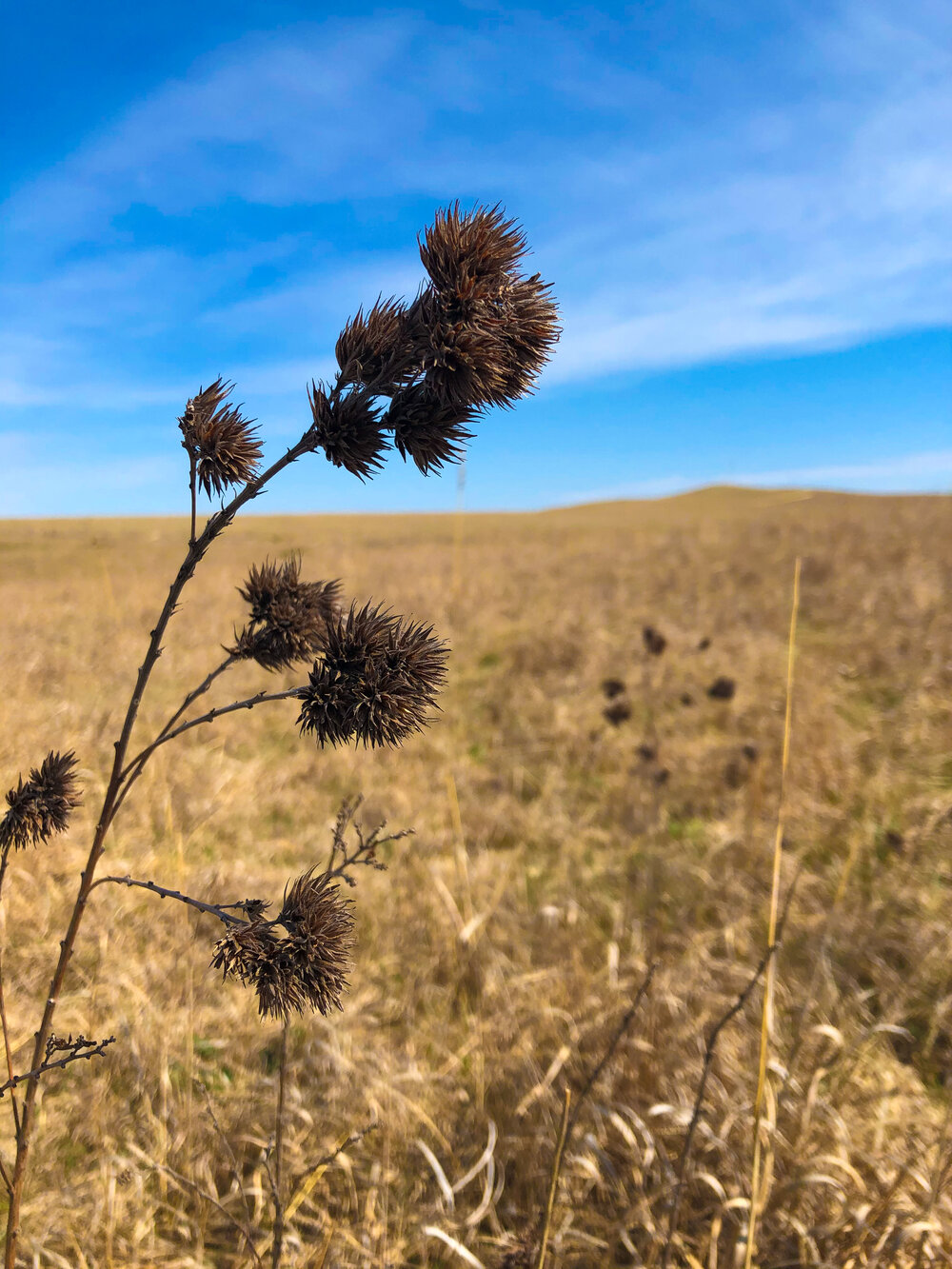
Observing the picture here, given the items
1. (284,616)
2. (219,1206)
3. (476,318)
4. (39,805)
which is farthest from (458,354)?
(219,1206)

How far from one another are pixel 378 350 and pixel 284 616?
59 cm

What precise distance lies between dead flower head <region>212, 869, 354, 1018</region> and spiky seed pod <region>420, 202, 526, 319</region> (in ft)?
3.45

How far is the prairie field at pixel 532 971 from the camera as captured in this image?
8.65 ft

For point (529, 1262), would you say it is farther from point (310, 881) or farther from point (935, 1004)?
point (935, 1004)

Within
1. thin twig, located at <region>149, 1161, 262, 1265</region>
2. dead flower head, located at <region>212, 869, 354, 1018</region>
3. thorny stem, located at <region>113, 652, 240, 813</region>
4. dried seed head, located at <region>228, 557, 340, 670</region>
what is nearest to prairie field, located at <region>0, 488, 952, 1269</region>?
thin twig, located at <region>149, 1161, 262, 1265</region>

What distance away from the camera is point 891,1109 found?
10.3 ft

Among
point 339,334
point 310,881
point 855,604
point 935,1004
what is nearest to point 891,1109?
point 935,1004

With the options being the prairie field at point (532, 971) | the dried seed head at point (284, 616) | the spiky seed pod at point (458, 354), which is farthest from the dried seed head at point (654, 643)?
the spiky seed pod at point (458, 354)

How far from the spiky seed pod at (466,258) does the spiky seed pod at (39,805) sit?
1203 millimetres

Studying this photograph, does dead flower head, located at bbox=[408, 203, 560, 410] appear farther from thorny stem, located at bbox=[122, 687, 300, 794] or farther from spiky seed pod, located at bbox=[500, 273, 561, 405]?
thorny stem, located at bbox=[122, 687, 300, 794]

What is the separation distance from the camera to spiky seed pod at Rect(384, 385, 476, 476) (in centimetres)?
125

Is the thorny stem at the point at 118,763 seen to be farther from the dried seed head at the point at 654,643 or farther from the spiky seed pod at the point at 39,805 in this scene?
the dried seed head at the point at 654,643

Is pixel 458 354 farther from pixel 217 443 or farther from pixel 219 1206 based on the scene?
pixel 219 1206

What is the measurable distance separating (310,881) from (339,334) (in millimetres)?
980
